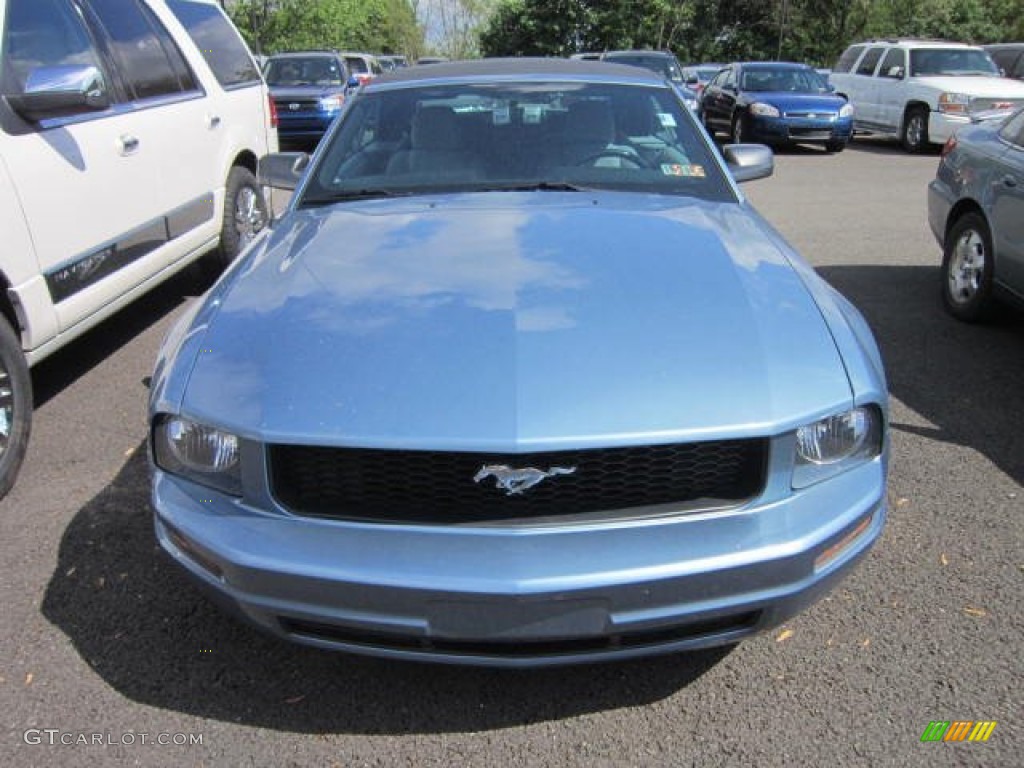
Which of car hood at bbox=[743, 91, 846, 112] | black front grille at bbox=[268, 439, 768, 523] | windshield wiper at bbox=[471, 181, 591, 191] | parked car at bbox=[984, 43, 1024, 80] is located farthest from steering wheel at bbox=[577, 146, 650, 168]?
parked car at bbox=[984, 43, 1024, 80]

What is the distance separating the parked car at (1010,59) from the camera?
18.6 metres

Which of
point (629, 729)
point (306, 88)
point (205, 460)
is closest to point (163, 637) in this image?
point (205, 460)

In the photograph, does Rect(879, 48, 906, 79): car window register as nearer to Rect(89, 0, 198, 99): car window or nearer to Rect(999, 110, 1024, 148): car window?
Rect(999, 110, 1024, 148): car window

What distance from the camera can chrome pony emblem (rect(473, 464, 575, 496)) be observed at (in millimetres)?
2029

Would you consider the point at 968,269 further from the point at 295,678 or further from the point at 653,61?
the point at 653,61

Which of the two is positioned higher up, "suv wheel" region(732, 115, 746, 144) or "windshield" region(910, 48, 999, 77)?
"windshield" region(910, 48, 999, 77)

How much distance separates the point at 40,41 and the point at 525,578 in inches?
142

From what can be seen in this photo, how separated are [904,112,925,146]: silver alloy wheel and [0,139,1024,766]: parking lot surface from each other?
12.7 metres

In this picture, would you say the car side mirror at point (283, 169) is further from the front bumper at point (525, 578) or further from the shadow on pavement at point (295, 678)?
the front bumper at point (525, 578)

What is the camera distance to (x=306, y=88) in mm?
15367

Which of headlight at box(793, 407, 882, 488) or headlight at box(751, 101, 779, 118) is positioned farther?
headlight at box(751, 101, 779, 118)

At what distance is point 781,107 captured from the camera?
48.1 feet

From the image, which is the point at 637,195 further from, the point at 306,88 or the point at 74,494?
the point at 306,88

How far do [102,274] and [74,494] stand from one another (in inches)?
49.7
